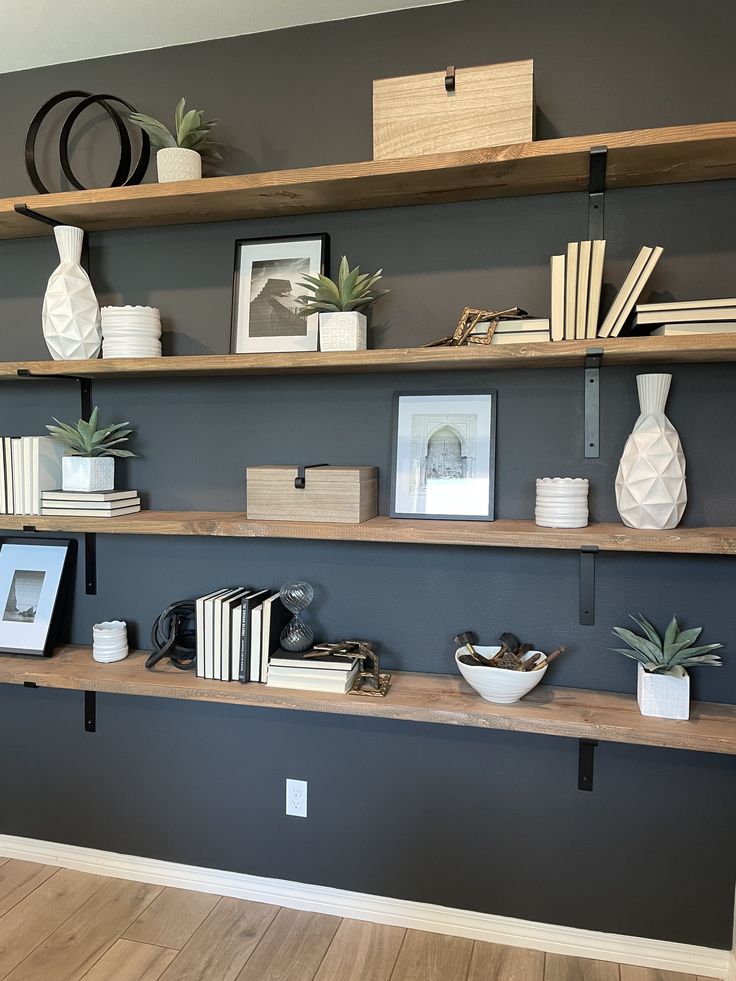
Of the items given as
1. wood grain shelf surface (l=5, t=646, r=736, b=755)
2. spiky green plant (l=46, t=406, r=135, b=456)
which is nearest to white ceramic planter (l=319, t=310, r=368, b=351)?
spiky green plant (l=46, t=406, r=135, b=456)

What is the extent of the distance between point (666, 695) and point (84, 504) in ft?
5.18

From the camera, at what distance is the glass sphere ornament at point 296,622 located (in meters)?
1.92

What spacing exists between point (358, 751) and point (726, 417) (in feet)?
4.28

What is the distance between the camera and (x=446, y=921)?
1967 millimetres

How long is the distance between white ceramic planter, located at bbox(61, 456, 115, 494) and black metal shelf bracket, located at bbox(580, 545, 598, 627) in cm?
133

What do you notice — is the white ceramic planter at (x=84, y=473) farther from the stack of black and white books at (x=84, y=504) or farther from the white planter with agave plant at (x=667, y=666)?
the white planter with agave plant at (x=667, y=666)

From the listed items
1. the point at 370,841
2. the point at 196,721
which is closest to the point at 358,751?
the point at 370,841

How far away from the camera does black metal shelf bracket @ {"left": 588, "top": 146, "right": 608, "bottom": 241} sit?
1.64 metres

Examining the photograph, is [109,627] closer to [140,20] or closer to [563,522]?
[563,522]

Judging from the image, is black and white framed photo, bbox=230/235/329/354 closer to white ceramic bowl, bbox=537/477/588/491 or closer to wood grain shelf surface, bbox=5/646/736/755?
white ceramic bowl, bbox=537/477/588/491

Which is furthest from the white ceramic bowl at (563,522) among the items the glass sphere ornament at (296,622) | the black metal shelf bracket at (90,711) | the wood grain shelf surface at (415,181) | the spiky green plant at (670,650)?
the black metal shelf bracket at (90,711)

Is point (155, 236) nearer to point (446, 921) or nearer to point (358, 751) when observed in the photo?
point (358, 751)

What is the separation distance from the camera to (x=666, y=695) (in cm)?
168

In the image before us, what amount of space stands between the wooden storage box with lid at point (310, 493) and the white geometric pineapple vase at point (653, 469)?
24.7 inches
